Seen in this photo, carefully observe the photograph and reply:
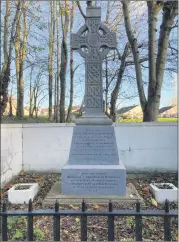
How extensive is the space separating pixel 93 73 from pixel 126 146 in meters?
2.23

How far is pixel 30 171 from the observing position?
577 cm

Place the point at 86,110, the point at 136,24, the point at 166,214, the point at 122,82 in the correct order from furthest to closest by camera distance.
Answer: the point at 122,82
the point at 136,24
the point at 86,110
the point at 166,214

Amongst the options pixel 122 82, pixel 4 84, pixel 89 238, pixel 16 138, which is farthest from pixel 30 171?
pixel 122 82

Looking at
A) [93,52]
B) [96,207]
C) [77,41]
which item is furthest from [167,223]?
[77,41]

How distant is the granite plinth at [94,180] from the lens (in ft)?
12.3

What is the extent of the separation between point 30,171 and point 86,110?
240cm

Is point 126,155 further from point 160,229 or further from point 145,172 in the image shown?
point 160,229

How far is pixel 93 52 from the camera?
4.15m

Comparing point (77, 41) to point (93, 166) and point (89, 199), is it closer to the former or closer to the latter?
point (93, 166)

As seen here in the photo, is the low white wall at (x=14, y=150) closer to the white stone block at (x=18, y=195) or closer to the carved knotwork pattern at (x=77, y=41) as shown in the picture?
the white stone block at (x=18, y=195)

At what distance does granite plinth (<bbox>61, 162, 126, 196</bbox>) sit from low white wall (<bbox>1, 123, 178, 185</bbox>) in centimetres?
204

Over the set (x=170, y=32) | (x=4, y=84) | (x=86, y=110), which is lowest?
(x=86, y=110)

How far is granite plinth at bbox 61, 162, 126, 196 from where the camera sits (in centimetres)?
374

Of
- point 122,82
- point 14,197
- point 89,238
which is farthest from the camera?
point 122,82
